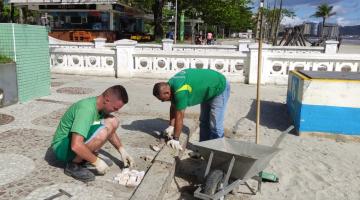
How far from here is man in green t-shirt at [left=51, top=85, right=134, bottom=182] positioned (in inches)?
141

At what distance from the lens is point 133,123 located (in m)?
6.57

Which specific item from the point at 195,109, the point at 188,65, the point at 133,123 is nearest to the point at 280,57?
the point at 188,65

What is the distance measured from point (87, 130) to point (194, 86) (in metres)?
1.43

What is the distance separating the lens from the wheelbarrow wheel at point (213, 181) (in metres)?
3.70

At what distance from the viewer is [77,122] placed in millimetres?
3574

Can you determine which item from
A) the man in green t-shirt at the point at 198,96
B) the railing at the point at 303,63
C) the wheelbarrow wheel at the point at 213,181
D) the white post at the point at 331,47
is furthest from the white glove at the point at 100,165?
the white post at the point at 331,47

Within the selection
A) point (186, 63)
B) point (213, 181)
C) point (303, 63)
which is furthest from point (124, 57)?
point (213, 181)

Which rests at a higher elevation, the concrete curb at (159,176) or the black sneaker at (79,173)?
the black sneaker at (79,173)

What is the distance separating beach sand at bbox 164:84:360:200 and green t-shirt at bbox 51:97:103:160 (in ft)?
4.11


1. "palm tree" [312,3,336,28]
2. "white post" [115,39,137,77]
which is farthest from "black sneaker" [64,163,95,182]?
"palm tree" [312,3,336,28]

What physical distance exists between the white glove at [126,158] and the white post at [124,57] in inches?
326

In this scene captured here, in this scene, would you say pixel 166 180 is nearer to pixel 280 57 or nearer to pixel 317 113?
pixel 317 113

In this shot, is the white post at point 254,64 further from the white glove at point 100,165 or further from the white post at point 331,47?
the white glove at point 100,165

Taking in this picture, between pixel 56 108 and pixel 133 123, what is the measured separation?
182cm
